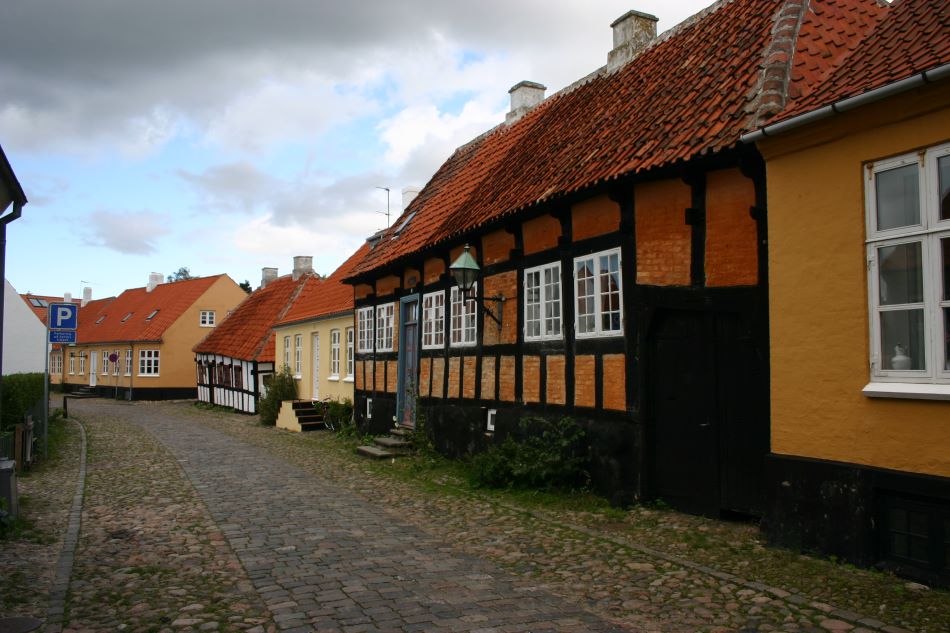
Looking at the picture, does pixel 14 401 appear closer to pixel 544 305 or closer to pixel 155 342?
pixel 544 305

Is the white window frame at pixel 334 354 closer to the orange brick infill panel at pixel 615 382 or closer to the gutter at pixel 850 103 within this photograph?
the orange brick infill panel at pixel 615 382

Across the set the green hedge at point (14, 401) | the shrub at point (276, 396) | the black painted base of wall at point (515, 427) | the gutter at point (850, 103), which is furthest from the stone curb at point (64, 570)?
the shrub at point (276, 396)

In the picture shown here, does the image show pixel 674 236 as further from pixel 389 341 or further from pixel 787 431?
pixel 389 341

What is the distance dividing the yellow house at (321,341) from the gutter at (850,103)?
1475 cm

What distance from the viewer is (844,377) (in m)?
5.93

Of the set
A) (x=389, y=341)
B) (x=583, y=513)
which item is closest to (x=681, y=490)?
(x=583, y=513)

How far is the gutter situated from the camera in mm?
5144

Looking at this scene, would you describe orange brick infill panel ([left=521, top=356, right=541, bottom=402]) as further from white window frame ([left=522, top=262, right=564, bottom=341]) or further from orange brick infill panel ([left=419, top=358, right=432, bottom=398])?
orange brick infill panel ([left=419, top=358, right=432, bottom=398])

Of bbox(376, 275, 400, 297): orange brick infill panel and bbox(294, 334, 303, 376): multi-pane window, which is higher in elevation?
bbox(376, 275, 400, 297): orange brick infill panel

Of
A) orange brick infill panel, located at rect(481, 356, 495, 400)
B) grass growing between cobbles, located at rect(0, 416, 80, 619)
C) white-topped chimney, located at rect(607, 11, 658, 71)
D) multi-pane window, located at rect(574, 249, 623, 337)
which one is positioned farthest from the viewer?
white-topped chimney, located at rect(607, 11, 658, 71)

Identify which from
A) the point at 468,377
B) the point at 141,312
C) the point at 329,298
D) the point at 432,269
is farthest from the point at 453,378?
the point at 141,312

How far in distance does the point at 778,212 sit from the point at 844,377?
5.01 feet

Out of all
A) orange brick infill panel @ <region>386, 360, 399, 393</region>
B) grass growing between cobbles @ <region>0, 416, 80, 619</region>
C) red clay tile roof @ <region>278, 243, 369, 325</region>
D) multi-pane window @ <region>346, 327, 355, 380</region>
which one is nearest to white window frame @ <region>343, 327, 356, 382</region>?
multi-pane window @ <region>346, 327, 355, 380</region>

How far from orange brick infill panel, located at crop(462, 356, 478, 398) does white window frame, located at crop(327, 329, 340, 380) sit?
953 cm
